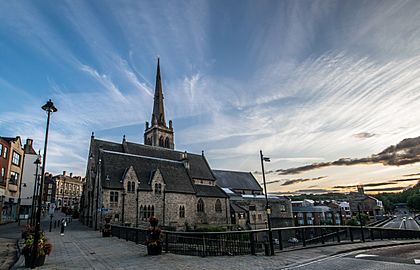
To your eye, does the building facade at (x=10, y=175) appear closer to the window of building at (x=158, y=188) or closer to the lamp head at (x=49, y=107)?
the window of building at (x=158, y=188)

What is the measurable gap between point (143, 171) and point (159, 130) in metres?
24.5

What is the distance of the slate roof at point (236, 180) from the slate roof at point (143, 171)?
17821mm

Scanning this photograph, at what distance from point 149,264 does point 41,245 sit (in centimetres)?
460

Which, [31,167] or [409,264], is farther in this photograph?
[31,167]

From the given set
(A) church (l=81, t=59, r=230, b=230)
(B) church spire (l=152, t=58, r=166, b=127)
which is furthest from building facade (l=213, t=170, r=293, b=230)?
(B) church spire (l=152, t=58, r=166, b=127)

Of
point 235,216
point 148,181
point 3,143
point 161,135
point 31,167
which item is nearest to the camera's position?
point 3,143

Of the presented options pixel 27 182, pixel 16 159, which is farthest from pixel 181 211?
pixel 27 182

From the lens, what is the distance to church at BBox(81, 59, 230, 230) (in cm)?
3478

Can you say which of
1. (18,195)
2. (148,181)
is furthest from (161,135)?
(18,195)

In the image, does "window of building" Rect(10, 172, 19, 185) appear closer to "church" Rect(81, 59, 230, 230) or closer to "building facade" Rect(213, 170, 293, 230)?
"church" Rect(81, 59, 230, 230)

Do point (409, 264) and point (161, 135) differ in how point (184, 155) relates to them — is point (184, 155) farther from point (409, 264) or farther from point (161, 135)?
point (409, 264)

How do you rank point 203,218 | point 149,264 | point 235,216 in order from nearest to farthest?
point 149,264 → point 203,218 → point 235,216

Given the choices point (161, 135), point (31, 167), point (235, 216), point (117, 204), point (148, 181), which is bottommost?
point (235, 216)

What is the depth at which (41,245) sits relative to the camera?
10734 mm
